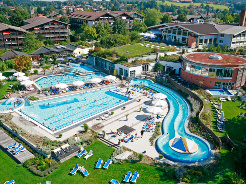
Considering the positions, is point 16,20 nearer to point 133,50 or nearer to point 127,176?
point 133,50

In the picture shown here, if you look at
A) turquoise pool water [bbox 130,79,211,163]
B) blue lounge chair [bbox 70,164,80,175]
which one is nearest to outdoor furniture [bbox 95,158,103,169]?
blue lounge chair [bbox 70,164,80,175]

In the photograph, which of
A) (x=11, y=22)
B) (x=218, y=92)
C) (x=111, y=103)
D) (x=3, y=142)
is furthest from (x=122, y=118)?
(x=11, y=22)

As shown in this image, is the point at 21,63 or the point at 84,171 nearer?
the point at 84,171

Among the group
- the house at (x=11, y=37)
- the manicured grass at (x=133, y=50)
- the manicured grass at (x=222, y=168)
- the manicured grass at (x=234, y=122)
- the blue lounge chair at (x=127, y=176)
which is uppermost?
the house at (x=11, y=37)

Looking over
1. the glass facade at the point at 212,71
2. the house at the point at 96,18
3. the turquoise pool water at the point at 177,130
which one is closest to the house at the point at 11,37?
the house at the point at 96,18

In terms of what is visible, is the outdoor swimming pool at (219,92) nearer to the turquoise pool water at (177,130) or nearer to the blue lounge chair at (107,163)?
the turquoise pool water at (177,130)

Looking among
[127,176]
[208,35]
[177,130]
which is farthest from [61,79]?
[208,35]

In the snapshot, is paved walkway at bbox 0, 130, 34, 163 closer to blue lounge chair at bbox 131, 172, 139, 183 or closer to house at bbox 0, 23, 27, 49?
blue lounge chair at bbox 131, 172, 139, 183

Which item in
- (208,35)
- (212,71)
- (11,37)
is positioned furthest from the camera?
(11,37)
